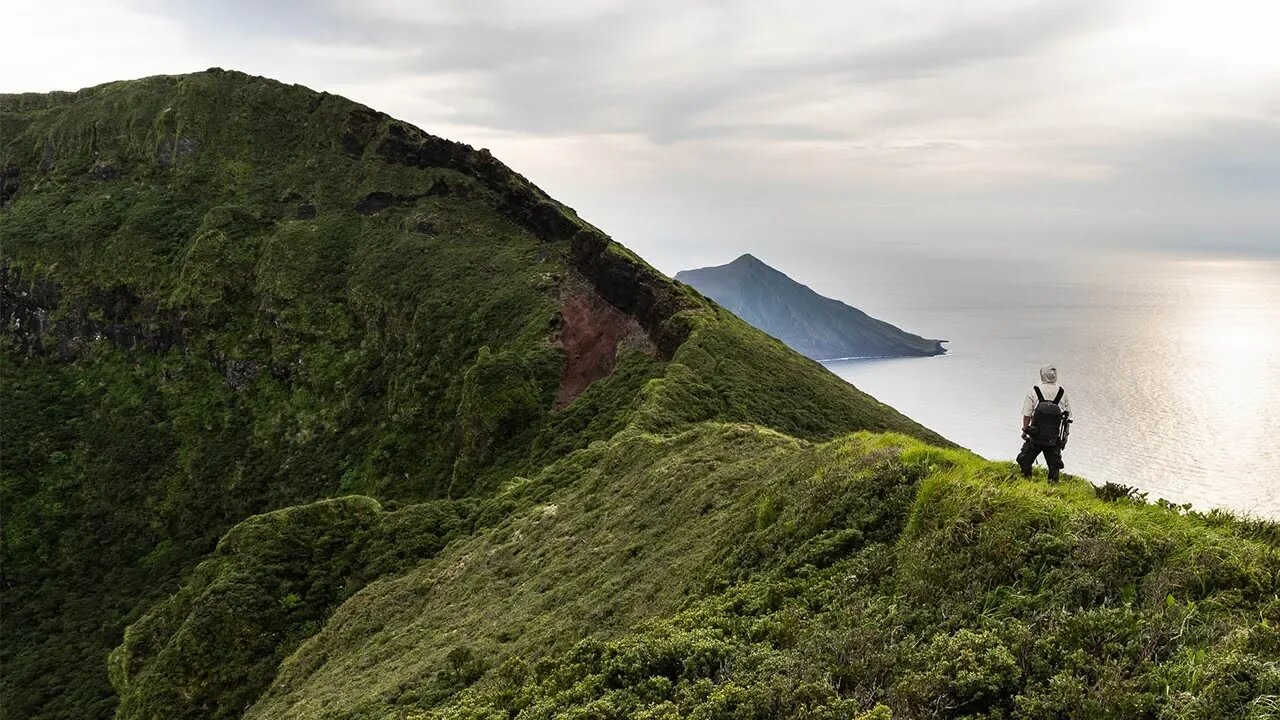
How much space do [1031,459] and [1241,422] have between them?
97.5m

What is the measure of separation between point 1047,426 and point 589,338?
42507 mm

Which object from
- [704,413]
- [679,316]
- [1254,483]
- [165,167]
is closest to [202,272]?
[165,167]

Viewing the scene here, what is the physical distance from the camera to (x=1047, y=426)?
493 inches

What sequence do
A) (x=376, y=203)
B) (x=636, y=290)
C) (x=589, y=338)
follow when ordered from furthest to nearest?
(x=376, y=203)
(x=636, y=290)
(x=589, y=338)

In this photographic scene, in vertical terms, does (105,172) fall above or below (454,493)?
above

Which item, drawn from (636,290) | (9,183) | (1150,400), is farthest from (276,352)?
(1150,400)

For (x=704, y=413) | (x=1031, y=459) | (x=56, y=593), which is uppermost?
(x=1031, y=459)

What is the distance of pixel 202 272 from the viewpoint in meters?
72.9

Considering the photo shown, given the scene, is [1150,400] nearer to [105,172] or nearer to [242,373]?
[242,373]

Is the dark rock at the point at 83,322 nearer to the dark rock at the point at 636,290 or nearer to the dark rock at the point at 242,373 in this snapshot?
the dark rock at the point at 242,373

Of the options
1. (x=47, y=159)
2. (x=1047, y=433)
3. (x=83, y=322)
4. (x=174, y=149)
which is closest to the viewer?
(x=1047, y=433)

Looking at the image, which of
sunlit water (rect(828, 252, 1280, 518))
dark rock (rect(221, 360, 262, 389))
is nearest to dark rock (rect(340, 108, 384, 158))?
dark rock (rect(221, 360, 262, 389))

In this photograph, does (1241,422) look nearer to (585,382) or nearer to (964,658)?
(585,382)

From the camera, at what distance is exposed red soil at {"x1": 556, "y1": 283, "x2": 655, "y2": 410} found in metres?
50.2
